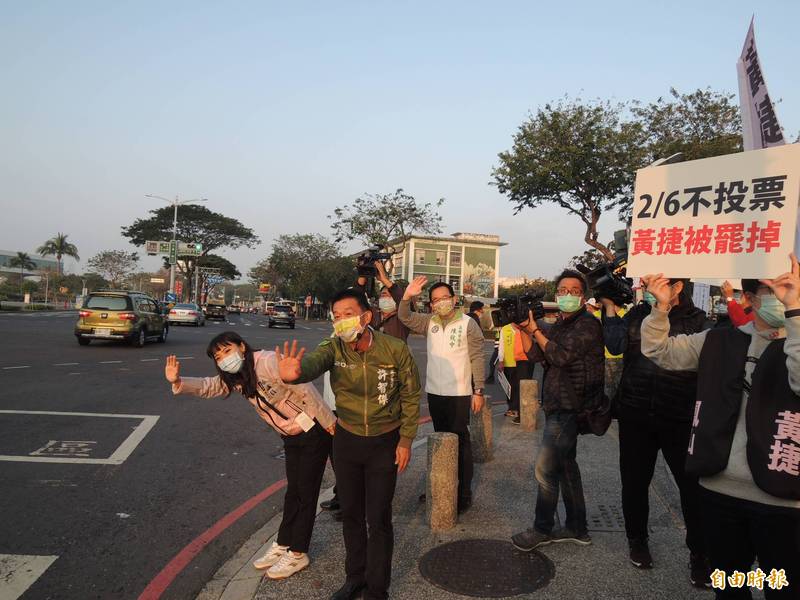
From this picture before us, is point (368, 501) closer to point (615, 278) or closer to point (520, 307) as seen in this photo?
point (520, 307)

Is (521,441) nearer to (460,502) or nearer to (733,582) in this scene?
(460,502)

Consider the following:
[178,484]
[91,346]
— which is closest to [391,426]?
[178,484]

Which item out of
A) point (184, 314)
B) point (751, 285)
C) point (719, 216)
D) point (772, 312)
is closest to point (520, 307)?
point (719, 216)

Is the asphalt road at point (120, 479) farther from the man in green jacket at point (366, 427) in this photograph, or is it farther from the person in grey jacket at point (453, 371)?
the person in grey jacket at point (453, 371)

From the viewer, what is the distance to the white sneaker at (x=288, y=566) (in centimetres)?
375

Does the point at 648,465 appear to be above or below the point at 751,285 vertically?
below

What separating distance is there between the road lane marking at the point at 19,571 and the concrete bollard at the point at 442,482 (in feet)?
8.63

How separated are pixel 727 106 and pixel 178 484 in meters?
20.2

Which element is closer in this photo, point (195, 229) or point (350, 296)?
point (350, 296)

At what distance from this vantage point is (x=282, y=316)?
3944 centimetres

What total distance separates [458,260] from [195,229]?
30580mm

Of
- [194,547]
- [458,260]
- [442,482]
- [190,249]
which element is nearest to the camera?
[194,547]

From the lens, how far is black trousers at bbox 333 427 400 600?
11.0ft

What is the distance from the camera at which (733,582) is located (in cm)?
249
